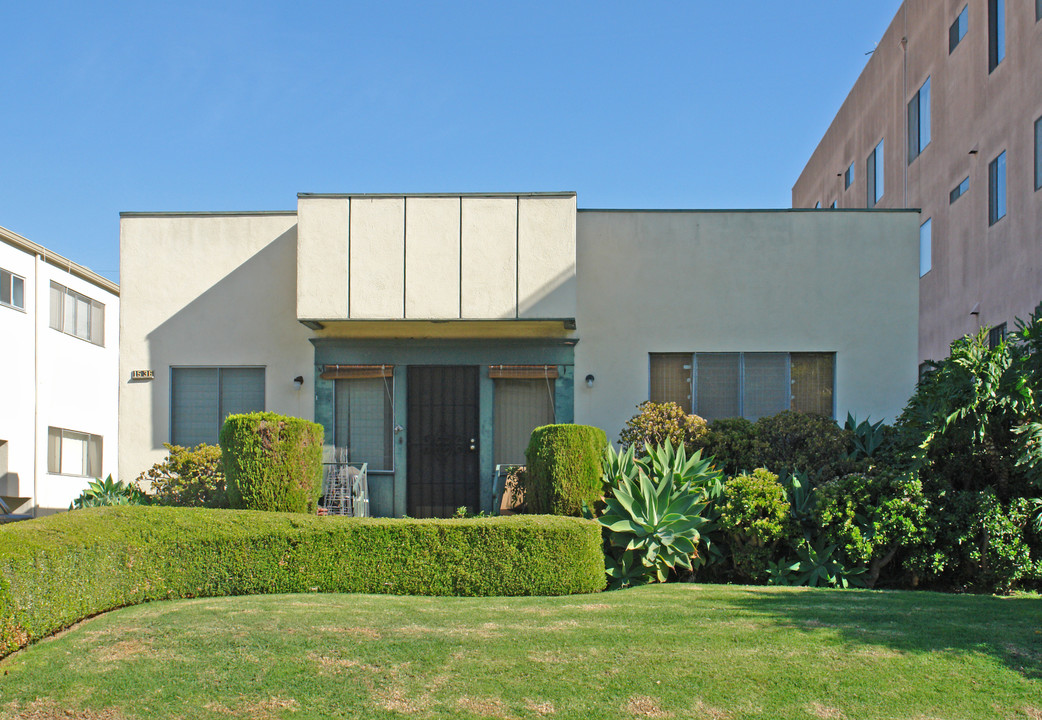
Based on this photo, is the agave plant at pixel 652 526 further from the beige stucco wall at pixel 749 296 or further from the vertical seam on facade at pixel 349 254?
the vertical seam on facade at pixel 349 254

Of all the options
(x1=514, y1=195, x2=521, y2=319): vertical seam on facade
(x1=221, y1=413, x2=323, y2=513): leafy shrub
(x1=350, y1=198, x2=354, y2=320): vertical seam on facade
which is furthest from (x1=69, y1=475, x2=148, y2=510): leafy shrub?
(x1=514, y1=195, x2=521, y2=319): vertical seam on facade

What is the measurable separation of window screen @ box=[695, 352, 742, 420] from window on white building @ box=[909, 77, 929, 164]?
43.8 feet

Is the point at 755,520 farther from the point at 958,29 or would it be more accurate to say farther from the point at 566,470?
the point at 958,29

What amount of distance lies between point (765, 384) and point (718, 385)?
717mm

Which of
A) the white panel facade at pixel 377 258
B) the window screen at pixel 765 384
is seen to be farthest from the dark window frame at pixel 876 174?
the white panel facade at pixel 377 258

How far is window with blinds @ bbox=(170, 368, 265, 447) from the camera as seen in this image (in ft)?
44.8

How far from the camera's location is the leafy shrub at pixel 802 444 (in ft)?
36.5

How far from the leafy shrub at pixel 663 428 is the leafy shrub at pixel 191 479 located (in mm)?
5589

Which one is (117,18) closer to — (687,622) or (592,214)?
(592,214)

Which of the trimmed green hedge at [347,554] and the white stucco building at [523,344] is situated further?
the white stucco building at [523,344]

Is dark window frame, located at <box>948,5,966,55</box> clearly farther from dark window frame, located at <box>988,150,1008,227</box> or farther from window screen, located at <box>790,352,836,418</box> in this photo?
window screen, located at <box>790,352,836,418</box>

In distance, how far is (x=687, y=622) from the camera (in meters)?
7.38

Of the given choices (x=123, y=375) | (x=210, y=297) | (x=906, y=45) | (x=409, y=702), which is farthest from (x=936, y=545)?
(x=906, y=45)

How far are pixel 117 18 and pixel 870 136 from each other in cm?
2233
